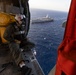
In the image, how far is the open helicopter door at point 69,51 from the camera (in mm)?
1180

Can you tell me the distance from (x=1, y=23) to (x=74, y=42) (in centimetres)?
459

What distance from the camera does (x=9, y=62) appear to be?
4.82 m

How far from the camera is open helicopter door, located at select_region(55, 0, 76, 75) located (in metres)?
1.18

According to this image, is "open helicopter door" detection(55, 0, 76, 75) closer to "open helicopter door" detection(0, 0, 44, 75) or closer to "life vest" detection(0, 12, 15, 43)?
"open helicopter door" detection(0, 0, 44, 75)

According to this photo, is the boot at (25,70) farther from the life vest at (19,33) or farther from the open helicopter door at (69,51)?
the open helicopter door at (69,51)

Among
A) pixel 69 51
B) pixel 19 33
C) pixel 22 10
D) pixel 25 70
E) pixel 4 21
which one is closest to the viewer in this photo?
pixel 69 51

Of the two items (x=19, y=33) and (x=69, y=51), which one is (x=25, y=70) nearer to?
(x=19, y=33)

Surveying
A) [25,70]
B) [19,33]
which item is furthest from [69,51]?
[19,33]

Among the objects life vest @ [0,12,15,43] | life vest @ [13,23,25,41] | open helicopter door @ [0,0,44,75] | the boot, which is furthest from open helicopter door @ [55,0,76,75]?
life vest @ [0,12,15,43]

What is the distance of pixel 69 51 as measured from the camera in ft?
4.25

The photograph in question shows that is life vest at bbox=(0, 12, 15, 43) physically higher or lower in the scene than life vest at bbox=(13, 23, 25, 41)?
higher

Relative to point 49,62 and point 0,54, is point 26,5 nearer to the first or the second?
point 0,54

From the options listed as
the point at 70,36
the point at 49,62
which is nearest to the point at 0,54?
the point at 70,36

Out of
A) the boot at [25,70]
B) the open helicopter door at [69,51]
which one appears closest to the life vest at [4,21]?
the boot at [25,70]
